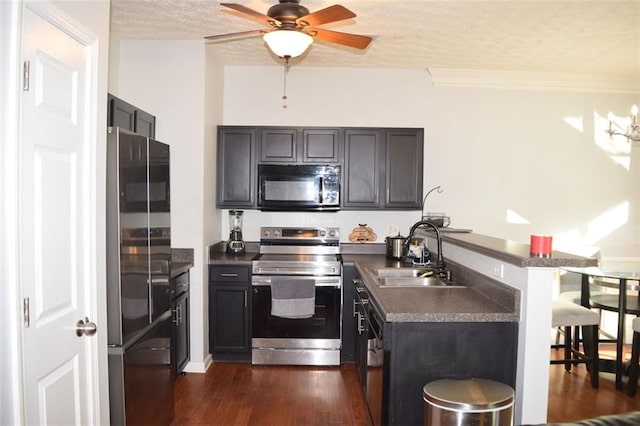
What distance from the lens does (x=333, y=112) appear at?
15.3 ft

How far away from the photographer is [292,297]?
3.89 meters

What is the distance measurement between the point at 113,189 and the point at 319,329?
237 cm

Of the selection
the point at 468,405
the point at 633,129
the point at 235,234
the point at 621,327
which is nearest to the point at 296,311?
the point at 235,234

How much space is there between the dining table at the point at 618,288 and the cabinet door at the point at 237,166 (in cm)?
284

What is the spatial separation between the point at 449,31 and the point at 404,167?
131 centimetres

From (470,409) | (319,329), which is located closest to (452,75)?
(319,329)

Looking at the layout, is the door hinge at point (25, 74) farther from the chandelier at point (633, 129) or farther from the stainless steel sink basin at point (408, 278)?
the chandelier at point (633, 129)

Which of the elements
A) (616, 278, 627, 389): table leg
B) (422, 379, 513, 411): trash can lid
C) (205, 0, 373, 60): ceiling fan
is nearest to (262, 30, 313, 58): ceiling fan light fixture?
(205, 0, 373, 60): ceiling fan

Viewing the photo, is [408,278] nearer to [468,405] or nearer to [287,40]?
[468,405]

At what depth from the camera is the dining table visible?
344 cm

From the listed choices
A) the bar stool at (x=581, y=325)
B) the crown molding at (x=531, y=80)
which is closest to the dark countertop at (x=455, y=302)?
the bar stool at (x=581, y=325)

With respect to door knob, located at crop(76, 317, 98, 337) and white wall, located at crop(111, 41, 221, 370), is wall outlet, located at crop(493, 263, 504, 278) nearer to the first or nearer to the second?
door knob, located at crop(76, 317, 98, 337)

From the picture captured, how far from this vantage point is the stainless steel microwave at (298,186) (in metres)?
4.32

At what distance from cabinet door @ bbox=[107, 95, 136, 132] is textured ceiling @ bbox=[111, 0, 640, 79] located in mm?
698
